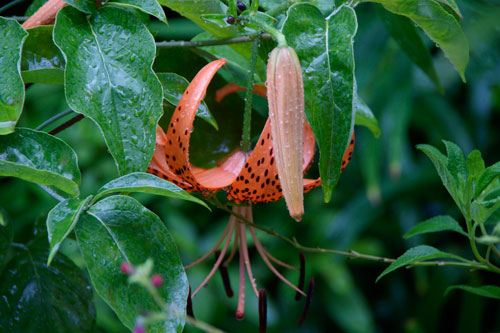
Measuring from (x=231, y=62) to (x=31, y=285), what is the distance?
0.32 m

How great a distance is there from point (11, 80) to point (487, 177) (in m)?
0.41

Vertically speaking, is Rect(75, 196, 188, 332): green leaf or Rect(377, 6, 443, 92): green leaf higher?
Rect(377, 6, 443, 92): green leaf

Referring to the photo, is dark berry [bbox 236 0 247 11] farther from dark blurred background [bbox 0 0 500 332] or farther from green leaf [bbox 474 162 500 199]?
dark blurred background [bbox 0 0 500 332]

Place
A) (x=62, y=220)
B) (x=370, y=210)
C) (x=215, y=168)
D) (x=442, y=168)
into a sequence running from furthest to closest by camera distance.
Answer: (x=370, y=210)
(x=215, y=168)
(x=442, y=168)
(x=62, y=220)

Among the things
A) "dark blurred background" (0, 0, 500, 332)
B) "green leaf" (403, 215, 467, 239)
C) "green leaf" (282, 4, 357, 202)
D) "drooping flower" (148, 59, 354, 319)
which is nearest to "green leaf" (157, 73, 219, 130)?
"drooping flower" (148, 59, 354, 319)

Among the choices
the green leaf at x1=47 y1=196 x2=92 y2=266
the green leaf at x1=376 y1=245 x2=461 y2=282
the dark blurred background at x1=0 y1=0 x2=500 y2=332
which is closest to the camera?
the green leaf at x1=47 y1=196 x2=92 y2=266

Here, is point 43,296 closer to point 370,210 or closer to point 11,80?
point 11,80

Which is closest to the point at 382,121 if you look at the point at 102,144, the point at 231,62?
the point at 102,144

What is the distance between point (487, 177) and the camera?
0.49m

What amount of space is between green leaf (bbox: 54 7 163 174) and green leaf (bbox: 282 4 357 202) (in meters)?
0.12

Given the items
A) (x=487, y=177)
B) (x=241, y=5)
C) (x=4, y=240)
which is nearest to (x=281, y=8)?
(x=241, y=5)

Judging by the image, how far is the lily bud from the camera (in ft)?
1.37

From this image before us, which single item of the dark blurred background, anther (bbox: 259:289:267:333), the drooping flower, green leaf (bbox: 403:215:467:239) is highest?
the drooping flower

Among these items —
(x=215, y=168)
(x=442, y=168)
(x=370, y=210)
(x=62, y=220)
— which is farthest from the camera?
(x=370, y=210)
